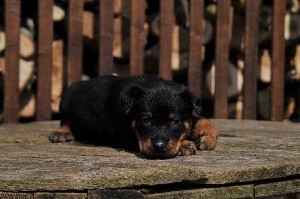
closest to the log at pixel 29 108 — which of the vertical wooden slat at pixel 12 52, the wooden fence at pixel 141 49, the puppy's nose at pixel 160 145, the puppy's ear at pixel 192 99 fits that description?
the wooden fence at pixel 141 49

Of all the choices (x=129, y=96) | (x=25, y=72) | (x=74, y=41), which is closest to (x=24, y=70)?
(x=25, y=72)

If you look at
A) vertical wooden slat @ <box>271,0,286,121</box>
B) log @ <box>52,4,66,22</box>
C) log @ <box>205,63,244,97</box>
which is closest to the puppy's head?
log @ <box>52,4,66,22</box>

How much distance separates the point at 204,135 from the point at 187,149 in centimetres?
33

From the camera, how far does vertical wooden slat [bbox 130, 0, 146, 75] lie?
6.59m

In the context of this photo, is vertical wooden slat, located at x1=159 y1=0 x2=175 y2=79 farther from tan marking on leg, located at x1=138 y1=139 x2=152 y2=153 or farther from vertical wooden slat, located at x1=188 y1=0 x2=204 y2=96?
tan marking on leg, located at x1=138 y1=139 x2=152 y2=153

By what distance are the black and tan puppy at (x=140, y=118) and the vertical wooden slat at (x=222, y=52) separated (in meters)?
1.48

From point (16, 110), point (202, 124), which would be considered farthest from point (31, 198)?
point (16, 110)

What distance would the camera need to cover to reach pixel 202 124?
4992 millimetres

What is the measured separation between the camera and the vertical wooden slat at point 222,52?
269 inches

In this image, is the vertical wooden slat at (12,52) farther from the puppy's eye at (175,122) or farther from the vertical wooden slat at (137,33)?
the puppy's eye at (175,122)

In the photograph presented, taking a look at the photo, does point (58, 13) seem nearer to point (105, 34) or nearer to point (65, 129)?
point (105, 34)

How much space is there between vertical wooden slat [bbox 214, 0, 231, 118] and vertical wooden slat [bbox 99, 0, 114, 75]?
876 millimetres

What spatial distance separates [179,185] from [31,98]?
111 inches

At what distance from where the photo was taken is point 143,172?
3.98m
